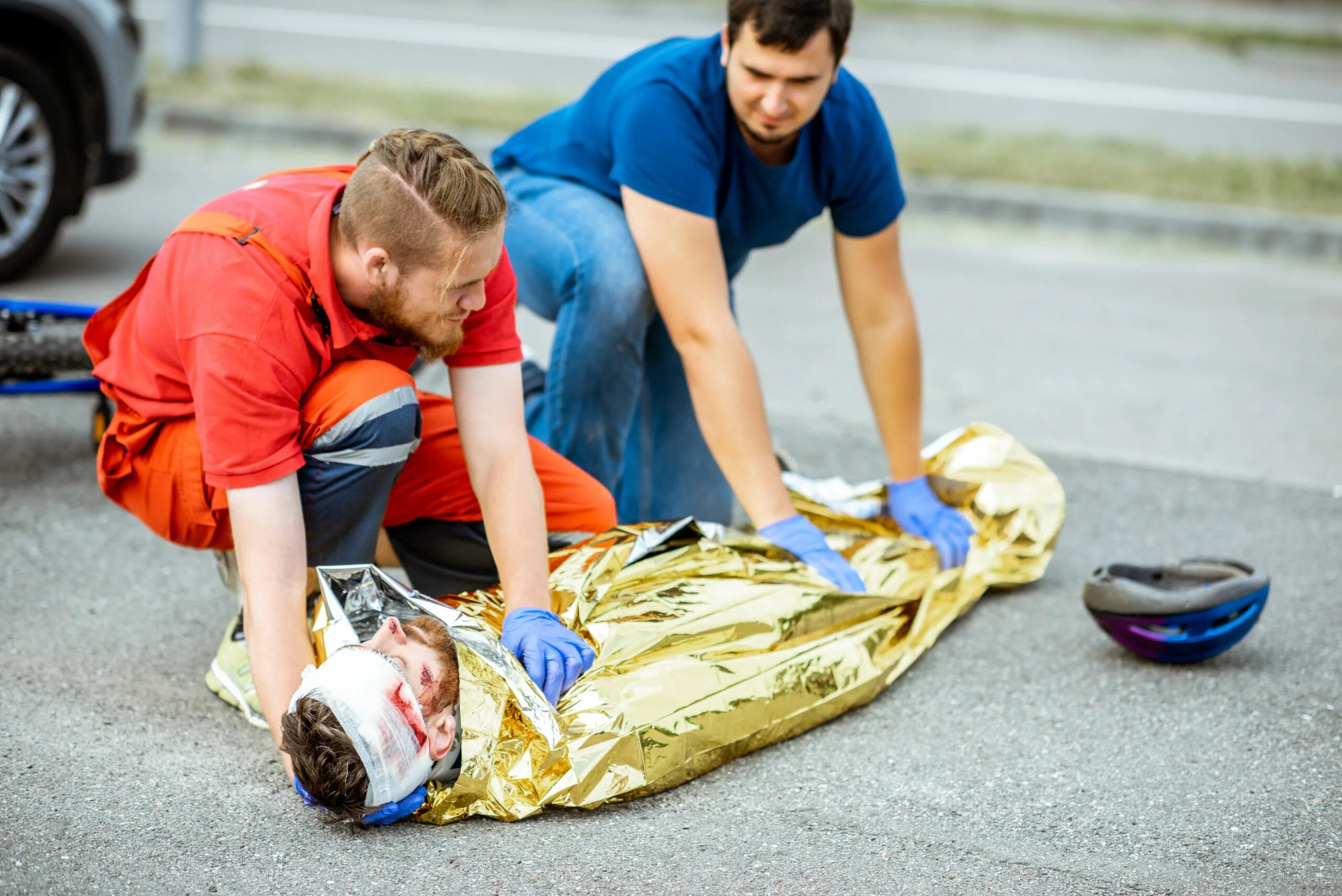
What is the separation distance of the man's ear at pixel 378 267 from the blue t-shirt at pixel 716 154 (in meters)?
0.89

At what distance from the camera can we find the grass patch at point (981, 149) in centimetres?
707

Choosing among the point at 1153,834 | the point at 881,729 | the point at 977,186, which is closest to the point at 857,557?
the point at 881,729

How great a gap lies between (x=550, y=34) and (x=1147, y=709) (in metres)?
10.1

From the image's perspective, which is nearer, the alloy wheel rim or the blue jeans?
the blue jeans

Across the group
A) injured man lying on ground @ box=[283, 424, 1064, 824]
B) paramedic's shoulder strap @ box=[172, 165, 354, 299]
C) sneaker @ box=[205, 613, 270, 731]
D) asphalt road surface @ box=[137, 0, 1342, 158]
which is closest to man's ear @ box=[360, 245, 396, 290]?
paramedic's shoulder strap @ box=[172, 165, 354, 299]

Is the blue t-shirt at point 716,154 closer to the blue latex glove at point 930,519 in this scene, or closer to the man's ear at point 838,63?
the man's ear at point 838,63

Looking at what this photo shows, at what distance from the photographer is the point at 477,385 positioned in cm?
237

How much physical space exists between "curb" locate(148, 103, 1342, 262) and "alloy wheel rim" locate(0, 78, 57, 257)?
2332mm

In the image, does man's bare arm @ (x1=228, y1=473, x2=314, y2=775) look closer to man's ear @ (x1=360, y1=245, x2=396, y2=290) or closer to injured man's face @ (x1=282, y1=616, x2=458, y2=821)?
injured man's face @ (x1=282, y1=616, x2=458, y2=821)

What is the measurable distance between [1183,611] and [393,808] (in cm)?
158

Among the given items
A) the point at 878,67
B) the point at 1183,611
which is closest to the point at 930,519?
the point at 1183,611

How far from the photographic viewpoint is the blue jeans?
293 centimetres

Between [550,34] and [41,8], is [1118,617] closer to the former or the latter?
[41,8]

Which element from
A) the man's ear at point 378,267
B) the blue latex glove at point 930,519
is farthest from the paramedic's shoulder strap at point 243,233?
the blue latex glove at point 930,519
